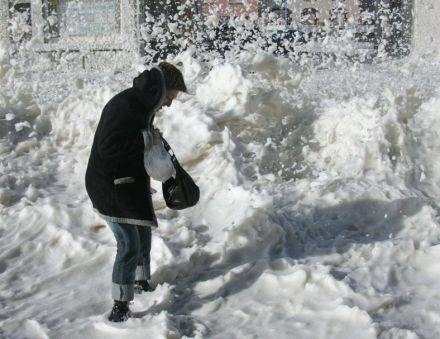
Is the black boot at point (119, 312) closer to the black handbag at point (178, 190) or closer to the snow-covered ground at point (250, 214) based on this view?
the snow-covered ground at point (250, 214)

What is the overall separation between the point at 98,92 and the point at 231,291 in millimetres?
3833

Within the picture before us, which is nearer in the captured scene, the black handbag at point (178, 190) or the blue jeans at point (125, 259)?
the blue jeans at point (125, 259)

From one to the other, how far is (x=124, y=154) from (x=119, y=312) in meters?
0.92

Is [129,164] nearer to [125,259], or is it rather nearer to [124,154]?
[124,154]

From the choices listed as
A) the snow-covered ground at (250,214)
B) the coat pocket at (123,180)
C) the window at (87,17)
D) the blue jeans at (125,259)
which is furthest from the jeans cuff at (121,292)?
the window at (87,17)

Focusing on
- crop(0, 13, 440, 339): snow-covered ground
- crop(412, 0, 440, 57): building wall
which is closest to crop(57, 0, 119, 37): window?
→ crop(0, 13, 440, 339): snow-covered ground

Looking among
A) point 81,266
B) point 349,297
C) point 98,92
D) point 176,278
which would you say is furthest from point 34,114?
point 349,297

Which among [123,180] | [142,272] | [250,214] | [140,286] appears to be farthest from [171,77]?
[250,214]

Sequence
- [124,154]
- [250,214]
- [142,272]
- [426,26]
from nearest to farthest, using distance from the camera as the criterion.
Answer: [124,154], [142,272], [250,214], [426,26]

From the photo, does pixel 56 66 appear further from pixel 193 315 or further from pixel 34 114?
pixel 193 315

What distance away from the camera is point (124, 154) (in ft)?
11.0

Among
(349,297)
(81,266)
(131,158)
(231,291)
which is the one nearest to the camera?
(131,158)

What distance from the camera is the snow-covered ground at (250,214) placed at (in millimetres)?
3621

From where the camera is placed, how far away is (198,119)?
237 inches
